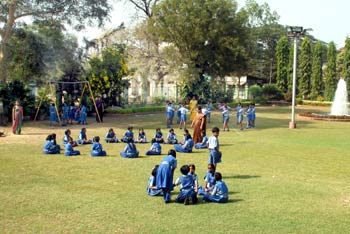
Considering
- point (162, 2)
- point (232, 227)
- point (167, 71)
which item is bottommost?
point (232, 227)

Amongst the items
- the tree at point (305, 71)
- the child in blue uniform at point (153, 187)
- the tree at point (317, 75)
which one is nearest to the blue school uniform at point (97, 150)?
the child in blue uniform at point (153, 187)

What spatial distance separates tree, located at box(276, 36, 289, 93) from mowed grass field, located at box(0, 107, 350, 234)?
37164 millimetres

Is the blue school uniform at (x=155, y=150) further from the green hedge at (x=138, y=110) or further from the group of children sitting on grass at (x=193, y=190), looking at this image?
the green hedge at (x=138, y=110)

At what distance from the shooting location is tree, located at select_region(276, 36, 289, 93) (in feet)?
178

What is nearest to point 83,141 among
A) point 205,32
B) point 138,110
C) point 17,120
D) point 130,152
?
point 130,152

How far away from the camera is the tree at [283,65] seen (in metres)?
54.3

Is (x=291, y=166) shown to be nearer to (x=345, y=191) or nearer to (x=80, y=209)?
(x=345, y=191)

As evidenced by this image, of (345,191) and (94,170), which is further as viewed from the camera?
(94,170)

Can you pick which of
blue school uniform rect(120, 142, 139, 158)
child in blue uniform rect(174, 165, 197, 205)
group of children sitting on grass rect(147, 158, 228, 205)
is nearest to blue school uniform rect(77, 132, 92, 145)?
blue school uniform rect(120, 142, 139, 158)

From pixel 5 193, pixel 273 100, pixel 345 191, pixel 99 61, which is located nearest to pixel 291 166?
pixel 345 191

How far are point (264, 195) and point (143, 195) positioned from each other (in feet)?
9.08

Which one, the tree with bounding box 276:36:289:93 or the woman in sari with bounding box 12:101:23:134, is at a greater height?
the tree with bounding box 276:36:289:93

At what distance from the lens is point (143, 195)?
10102 mm

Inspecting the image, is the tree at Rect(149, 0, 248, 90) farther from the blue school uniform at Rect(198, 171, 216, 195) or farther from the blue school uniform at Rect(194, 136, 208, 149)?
the blue school uniform at Rect(198, 171, 216, 195)
